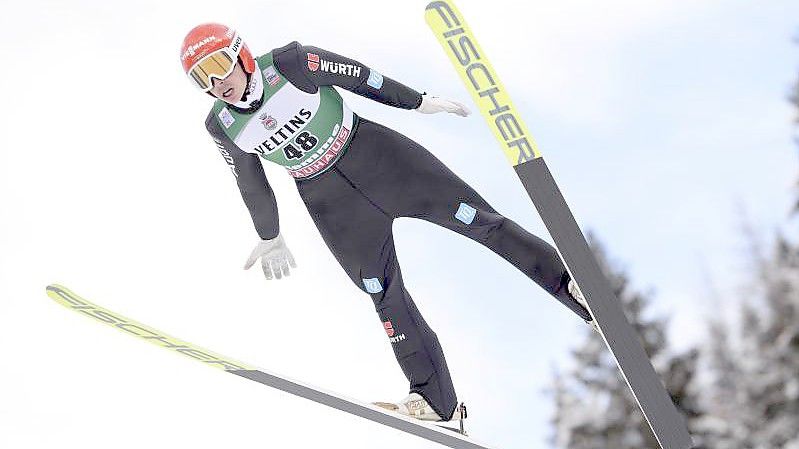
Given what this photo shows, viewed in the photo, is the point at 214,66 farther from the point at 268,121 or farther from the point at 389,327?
the point at 389,327

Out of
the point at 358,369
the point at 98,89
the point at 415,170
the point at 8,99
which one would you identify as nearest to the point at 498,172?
the point at 358,369

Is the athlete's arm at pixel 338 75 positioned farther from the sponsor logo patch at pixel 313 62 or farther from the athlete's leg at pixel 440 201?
the athlete's leg at pixel 440 201

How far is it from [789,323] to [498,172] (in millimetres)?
4789

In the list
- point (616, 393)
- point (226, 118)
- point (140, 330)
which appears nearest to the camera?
point (226, 118)

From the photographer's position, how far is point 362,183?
507cm

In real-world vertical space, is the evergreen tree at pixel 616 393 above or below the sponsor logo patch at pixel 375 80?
below

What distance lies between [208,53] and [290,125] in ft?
1.83

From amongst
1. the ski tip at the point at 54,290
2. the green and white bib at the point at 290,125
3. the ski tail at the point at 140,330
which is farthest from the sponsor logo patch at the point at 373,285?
the ski tip at the point at 54,290

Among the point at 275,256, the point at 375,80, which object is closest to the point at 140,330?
the point at 275,256

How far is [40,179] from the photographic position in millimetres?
9734

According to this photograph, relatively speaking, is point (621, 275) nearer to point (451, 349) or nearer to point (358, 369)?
point (451, 349)

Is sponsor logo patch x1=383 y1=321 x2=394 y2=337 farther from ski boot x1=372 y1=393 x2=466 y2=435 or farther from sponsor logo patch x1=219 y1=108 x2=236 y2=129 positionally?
sponsor logo patch x1=219 y1=108 x2=236 y2=129

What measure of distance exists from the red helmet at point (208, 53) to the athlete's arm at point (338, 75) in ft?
1.00

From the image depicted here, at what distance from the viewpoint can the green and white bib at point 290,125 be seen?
191 inches
